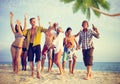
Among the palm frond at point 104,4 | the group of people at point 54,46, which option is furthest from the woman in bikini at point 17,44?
the palm frond at point 104,4

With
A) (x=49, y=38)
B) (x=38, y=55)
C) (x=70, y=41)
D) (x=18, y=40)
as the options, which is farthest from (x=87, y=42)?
(x=18, y=40)

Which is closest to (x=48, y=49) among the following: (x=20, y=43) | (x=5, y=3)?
(x=20, y=43)

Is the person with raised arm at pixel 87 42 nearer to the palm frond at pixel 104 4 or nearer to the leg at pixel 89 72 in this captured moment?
the leg at pixel 89 72

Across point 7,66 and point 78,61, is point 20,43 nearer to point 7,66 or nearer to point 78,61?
point 7,66

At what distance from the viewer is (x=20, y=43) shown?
20.6 feet

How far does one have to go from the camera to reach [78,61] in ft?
20.2

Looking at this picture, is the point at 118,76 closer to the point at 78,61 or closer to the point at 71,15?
the point at 78,61

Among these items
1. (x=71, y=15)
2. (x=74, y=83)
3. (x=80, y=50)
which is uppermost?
(x=71, y=15)

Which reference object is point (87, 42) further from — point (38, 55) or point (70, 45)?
point (38, 55)

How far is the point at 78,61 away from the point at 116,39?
670 mm

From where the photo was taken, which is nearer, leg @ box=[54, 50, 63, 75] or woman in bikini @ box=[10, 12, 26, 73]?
leg @ box=[54, 50, 63, 75]

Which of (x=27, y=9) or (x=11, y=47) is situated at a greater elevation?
(x=27, y=9)

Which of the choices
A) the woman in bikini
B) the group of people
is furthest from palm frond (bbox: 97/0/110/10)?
the woman in bikini

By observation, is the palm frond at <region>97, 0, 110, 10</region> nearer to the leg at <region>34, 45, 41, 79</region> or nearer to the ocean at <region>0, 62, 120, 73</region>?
the ocean at <region>0, 62, 120, 73</region>
